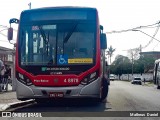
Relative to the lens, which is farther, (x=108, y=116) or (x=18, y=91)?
(x=18, y=91)

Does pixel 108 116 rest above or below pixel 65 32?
below

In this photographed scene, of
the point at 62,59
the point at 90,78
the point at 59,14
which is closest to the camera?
the point at 90,78

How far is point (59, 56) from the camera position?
37.1 ft

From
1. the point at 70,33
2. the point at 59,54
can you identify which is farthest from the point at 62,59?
the point at 70,33

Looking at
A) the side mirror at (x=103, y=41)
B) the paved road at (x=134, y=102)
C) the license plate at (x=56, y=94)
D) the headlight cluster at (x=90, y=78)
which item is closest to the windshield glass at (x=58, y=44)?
the headlight cluster at (x=90, y=78)

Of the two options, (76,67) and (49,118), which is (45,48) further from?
(49,118)

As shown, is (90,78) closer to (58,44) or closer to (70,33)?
(58,44)

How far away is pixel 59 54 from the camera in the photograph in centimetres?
1129

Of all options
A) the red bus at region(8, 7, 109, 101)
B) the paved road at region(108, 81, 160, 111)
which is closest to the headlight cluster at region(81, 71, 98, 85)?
the red bus at region(8, 7, 109, 101)

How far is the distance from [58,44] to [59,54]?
0.36 m

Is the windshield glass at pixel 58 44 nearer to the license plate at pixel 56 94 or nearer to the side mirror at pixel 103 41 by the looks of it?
the side mirror at pixel 103 41

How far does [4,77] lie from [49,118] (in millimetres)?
12218

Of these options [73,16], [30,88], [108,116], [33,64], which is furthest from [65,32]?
[108,116]

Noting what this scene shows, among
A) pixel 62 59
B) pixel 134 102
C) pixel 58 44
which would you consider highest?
pixel 58 44
